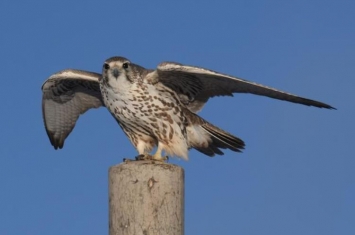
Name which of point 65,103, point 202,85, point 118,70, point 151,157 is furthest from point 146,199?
point 65,103

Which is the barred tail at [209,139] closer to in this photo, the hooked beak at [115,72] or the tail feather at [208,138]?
the tail feather at [208,138]

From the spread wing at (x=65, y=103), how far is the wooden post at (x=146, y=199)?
4.11 metres

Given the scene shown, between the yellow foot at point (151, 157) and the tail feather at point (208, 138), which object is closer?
the yellow foot at point (151, 157)

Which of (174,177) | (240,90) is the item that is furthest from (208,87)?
(174,177)

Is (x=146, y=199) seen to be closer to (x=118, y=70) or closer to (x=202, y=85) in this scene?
(x=118, y=70)

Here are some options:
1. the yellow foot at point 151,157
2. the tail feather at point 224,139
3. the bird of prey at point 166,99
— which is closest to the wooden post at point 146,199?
the yellow foot at point 151,157

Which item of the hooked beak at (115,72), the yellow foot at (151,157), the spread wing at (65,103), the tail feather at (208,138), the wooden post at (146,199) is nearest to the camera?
the wooden post at (146,199)

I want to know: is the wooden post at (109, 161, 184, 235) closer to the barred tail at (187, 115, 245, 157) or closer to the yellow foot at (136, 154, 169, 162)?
the yellow foot at (136, 154, 169, 162)

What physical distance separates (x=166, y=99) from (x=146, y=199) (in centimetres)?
335

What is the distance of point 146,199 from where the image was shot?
6285 mm

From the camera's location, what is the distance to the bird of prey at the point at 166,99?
922 centimetres

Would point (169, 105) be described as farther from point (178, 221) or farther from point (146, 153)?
point (178, 221)

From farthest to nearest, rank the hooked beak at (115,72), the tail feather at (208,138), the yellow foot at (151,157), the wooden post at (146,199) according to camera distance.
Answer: the tail feather at (208,138) → the hooked beak at (115,72) → the yellow foot at (151,157) → the wooden post at (146,199)

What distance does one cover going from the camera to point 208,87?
32.6 ft
